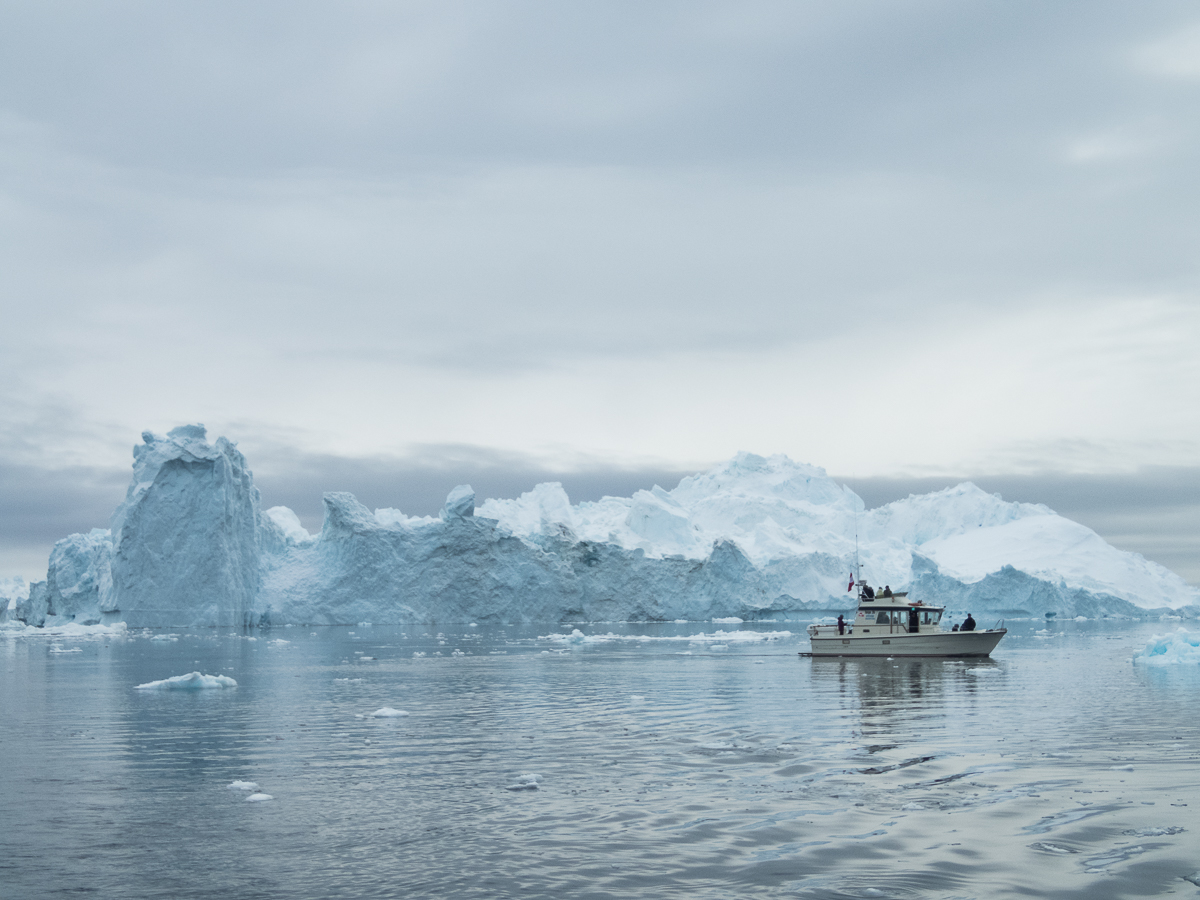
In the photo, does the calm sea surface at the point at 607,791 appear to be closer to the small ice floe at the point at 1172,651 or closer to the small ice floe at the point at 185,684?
the small ice floe at the point at 185,684

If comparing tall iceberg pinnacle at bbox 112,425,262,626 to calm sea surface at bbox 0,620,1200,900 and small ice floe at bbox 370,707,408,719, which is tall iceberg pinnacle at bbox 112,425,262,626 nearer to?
calm sea surface at bbox 0,620,1200,900

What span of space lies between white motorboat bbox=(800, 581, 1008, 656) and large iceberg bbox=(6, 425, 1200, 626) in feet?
64.6

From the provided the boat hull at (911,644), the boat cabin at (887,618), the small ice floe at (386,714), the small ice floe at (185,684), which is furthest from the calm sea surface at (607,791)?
the boat cabin at (887,618)

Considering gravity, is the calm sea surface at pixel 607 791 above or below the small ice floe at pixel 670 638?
above

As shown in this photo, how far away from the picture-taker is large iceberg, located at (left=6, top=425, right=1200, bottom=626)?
2349 inches

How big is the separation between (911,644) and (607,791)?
23896 mm

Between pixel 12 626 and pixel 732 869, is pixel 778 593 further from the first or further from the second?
pixel 732 869

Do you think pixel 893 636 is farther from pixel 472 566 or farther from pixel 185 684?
pixel 472 566

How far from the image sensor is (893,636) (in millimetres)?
33250

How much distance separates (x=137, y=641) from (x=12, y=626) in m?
26.7

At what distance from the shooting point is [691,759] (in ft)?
43.6

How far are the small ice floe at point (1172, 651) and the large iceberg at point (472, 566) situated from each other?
74.9 feet

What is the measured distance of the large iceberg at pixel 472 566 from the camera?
59656 millimetres

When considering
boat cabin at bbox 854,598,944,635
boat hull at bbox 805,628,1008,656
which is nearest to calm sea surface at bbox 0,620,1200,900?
boat hull at bbox 805,628,1008,656
